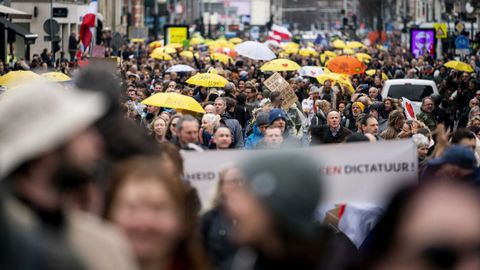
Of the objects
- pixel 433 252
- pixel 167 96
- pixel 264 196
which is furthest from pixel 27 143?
pixel 167 96

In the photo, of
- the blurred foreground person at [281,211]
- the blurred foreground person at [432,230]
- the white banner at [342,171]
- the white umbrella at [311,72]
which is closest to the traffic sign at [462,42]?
the white umbrella at [311,72]

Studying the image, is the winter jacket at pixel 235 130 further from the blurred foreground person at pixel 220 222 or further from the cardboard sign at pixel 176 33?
the cardboard sign at pixel 176 33

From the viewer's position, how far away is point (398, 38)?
3787 inches

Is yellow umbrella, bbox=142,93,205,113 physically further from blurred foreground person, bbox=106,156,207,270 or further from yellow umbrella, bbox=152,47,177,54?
yellow umbrella, bbox=152,47,177,54

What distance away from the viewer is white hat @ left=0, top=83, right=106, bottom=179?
3879 millimetres

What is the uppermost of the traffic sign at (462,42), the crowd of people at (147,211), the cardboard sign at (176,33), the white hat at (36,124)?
the cardboard sign at (176,33)

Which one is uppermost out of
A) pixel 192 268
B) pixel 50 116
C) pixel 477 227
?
pixel 50 116

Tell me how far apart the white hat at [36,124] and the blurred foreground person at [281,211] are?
0.61 m

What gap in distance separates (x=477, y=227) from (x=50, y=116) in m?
1.17

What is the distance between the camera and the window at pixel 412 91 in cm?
2777

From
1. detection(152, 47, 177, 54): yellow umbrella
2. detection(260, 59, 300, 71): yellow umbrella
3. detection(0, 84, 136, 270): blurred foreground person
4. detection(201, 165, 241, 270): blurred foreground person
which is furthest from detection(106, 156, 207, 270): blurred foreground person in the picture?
detection(152, 47, 177, 54): yellow umbrella

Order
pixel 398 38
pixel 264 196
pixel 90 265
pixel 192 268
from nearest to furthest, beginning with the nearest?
pixel 90 265 → pixel 264 196 → pixel 192 268 → pixel 398 38

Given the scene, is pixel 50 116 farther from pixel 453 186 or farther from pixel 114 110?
pixel 114 110

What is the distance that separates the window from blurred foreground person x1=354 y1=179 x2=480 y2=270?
947 inches
